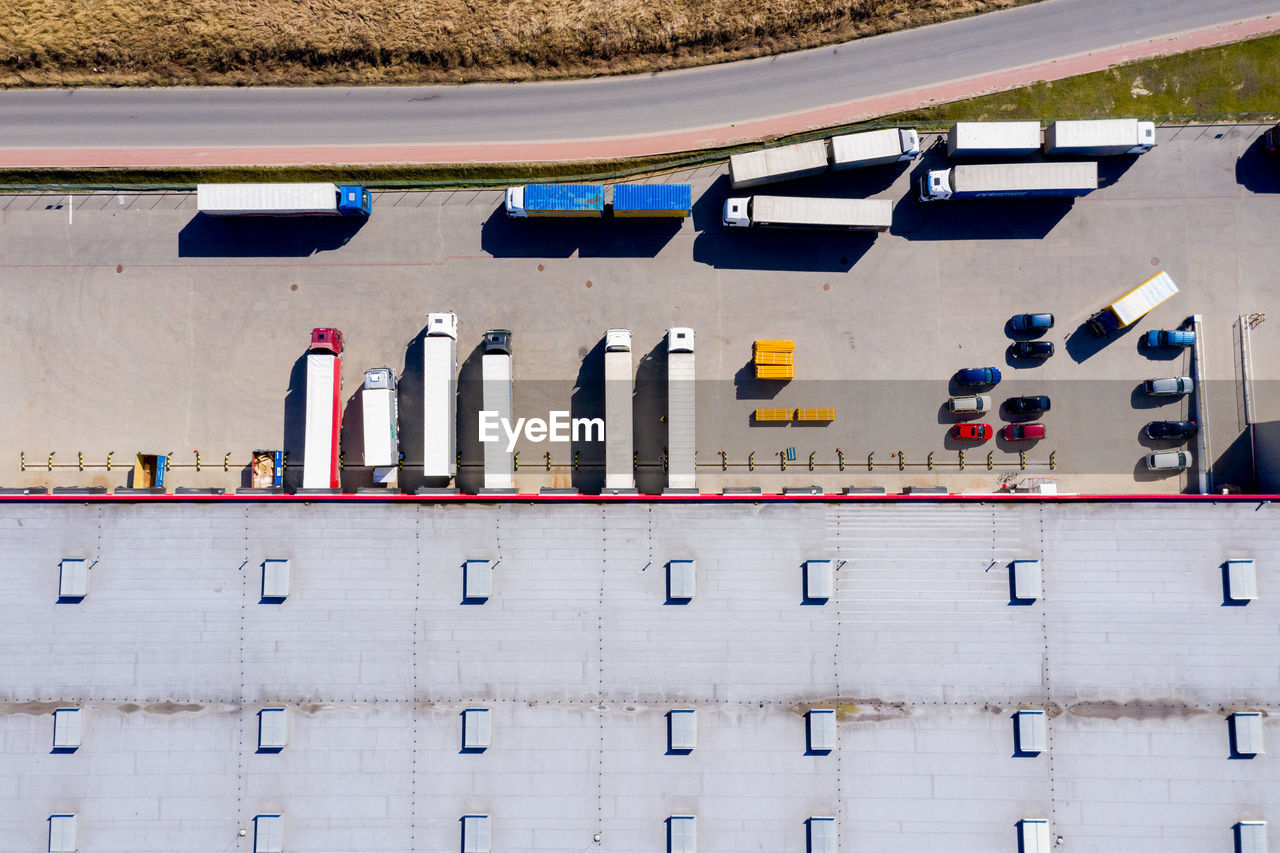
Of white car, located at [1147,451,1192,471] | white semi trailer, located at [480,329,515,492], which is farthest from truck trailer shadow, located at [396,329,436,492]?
white car, located at [1147,451,1192,471]

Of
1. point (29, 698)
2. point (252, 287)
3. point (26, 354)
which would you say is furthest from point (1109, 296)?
point (26, 354)

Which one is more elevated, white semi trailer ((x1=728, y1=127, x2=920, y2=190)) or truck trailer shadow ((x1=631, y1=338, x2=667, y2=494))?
white semi trailer ((x1=728, y1=127, x2=920, y2=190))

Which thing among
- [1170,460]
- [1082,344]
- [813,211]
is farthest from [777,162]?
[1170,460]

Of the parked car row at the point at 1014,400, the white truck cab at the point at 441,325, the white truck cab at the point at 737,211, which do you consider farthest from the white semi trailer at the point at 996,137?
the white truck cab at the point at 441,325

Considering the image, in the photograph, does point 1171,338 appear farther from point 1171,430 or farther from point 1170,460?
point 1170,460

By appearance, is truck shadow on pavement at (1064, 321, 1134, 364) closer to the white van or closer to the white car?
the white van

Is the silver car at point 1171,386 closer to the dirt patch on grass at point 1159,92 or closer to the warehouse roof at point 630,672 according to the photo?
the warehouse roof at point 630,672
